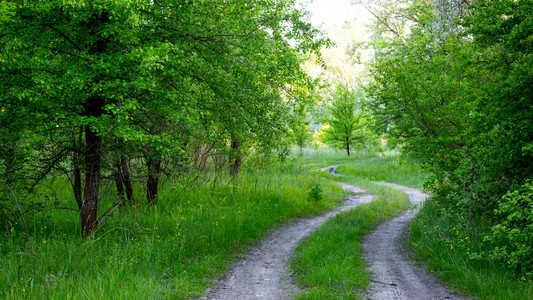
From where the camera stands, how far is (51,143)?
6895 millimetres

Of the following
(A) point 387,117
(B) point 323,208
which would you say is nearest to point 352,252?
(B) point 323,208

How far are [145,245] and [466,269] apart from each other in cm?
557

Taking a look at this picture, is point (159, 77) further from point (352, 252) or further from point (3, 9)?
point (352, 252)

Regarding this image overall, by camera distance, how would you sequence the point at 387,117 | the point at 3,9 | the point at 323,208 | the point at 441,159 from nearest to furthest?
the point at 3,9 < the point at 441,159 < the point at 323,208 < the point at 387,117

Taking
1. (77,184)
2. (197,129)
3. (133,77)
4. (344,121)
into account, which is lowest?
(77,184)

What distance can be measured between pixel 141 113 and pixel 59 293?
138 inches

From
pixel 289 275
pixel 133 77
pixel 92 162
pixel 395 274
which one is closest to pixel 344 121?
pixel 395 274

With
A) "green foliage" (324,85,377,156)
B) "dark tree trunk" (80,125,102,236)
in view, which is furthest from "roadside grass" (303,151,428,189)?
"dark tree trunk" (80,125,102,236)

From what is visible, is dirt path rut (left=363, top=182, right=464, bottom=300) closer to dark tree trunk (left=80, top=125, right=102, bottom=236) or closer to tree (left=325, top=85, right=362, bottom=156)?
dark tree trunk (left=80, top=125, right=102, bottom=236)

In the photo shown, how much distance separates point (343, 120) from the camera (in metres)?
29.9

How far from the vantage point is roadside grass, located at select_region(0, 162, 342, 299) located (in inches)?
193

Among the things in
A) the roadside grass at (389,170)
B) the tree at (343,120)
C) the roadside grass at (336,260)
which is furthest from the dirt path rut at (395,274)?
the tree at (343,120)

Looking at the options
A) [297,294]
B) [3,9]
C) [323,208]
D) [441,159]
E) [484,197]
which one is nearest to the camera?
[3,9]

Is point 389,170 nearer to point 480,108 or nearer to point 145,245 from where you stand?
point 480,108
